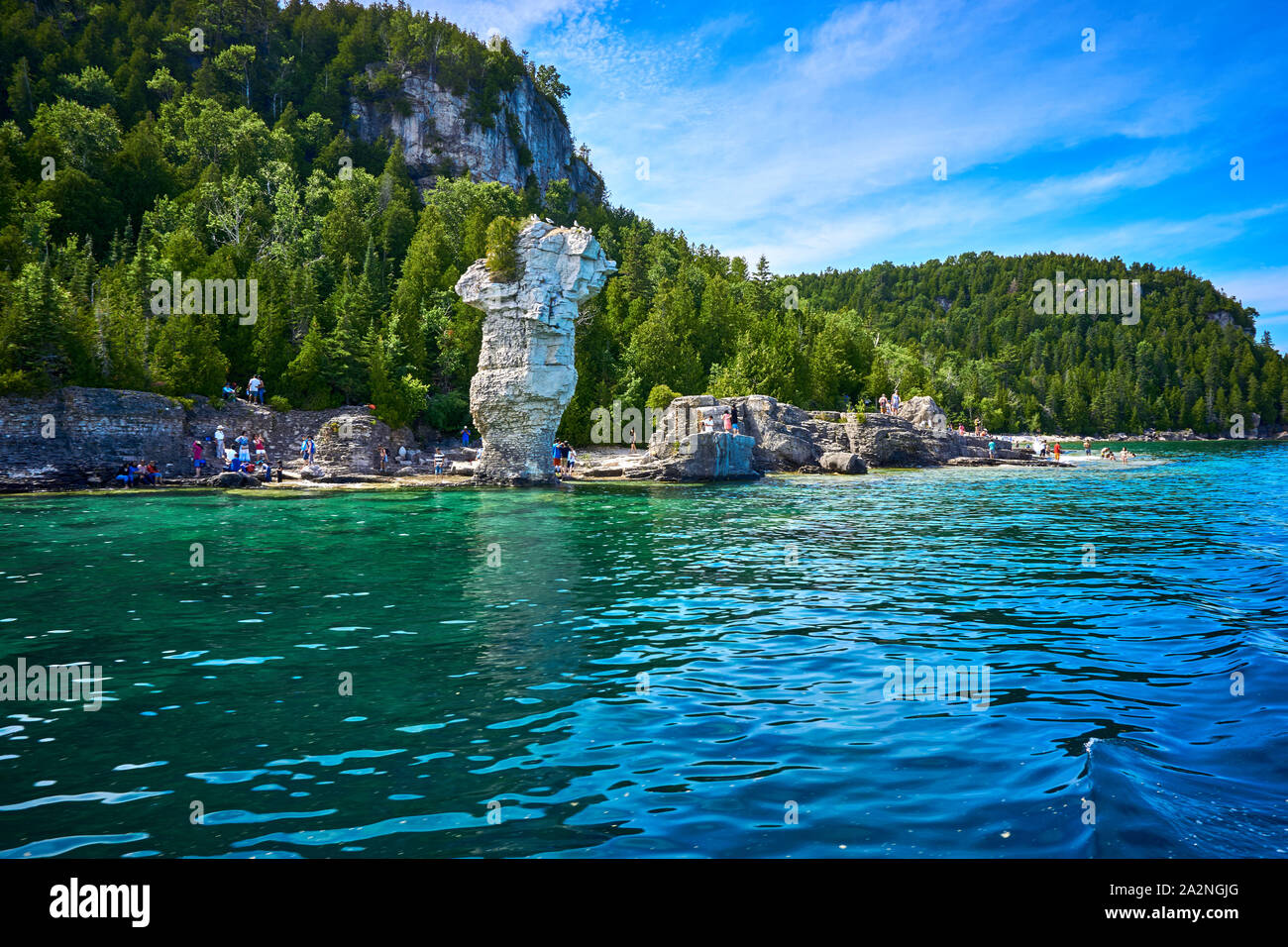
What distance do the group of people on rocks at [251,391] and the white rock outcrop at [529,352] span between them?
63.2 feet

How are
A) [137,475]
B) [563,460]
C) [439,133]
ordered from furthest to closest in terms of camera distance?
[439,133], [563,460], [137,475]

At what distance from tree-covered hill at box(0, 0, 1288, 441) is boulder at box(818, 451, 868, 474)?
17442 millimetres

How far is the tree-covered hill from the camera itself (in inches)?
2200

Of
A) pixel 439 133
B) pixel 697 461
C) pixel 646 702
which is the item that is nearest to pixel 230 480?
pixel 697 461

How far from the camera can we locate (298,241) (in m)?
78.5

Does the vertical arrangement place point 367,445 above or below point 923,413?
below

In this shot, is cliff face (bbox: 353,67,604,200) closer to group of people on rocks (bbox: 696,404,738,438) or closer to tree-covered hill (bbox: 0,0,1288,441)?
tree-covered hill (bbox: 0,0,1288,441)

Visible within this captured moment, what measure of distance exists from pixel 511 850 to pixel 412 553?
16.1 m

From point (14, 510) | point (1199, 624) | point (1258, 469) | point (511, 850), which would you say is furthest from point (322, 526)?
point (1258, 469)

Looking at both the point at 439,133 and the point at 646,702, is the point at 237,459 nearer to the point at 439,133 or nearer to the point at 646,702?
the point at 646,702

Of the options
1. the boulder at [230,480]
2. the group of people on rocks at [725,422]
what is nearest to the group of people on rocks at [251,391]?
the boulder at [230,480]

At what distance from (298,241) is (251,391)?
30455mm

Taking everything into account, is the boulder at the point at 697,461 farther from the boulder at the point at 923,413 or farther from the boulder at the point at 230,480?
the boulder at the point at 923,413

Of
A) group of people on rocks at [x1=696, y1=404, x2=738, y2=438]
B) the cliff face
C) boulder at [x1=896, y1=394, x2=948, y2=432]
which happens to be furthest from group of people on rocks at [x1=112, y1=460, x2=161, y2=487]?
the cliff face
